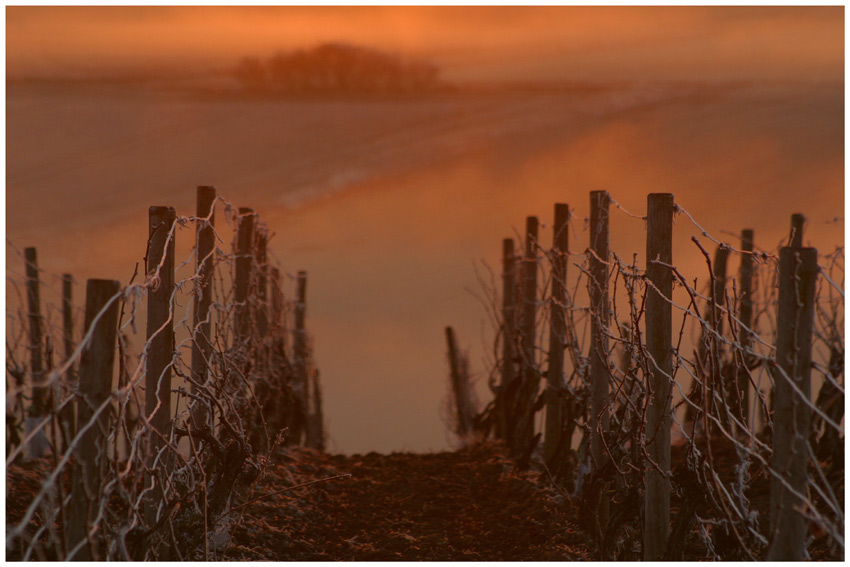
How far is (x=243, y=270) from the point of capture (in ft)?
19.6

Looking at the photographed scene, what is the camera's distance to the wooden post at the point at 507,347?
23.0 ft

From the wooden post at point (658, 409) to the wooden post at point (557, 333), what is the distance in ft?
6.80

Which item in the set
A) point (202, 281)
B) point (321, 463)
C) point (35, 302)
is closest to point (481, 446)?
point (321, 463)

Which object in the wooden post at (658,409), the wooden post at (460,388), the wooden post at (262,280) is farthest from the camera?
the wooden post at (460,388)

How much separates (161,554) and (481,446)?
3947 millimetres

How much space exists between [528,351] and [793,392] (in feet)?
13.0

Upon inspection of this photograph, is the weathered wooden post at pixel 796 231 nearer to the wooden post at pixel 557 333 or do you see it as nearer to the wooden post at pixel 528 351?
the wooden post at pixel 557 333

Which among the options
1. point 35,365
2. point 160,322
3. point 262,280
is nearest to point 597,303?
point 160,322

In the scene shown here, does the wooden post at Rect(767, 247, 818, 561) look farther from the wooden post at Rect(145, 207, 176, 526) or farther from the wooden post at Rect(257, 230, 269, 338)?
the wooden post at Rect(257, 230, 269, 338)

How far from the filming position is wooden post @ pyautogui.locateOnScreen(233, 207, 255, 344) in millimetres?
5885

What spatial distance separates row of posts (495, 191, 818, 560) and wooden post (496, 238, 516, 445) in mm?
473

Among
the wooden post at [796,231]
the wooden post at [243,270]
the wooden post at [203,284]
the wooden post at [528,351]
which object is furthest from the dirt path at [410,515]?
the wooden post at [796,231]

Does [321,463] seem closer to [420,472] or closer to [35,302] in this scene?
[420,472]

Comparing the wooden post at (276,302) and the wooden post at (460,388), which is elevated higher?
the wooden post at (276,302)
